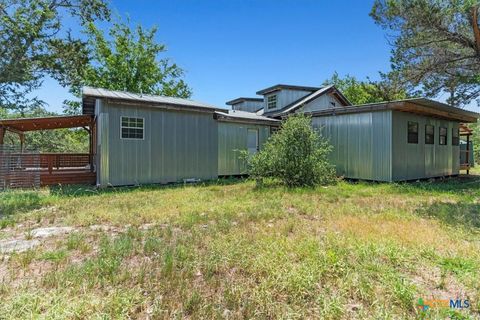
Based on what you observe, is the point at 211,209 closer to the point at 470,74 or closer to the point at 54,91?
the point at 470,74

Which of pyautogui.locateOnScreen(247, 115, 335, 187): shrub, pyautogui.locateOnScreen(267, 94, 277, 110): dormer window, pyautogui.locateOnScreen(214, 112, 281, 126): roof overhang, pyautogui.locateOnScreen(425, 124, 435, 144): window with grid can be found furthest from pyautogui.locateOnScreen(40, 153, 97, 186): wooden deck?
pyautogui.locateOnScreen(425, 124, 435, 144): window with grid

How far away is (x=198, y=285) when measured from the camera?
9.46 feet

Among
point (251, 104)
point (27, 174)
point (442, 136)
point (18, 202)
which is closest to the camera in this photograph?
point (18, 202)

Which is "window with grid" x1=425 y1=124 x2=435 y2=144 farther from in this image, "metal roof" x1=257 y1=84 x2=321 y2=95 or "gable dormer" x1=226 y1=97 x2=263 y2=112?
"gable dormer" x1=226 y1=97 x2=263 y2=112

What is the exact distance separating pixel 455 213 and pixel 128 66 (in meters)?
25.3

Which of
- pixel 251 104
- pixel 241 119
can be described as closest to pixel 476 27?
pixel 241 119

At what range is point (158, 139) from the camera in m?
10.5

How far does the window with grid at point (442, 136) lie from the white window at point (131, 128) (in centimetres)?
1342

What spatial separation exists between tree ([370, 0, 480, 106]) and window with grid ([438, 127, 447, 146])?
2.05 m

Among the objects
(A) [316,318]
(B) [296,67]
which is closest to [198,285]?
(A) [316,318]

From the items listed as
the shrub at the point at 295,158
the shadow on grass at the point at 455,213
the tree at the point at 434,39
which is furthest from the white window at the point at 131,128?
the tree at the point at 434,39

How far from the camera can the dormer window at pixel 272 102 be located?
1764 centimetres

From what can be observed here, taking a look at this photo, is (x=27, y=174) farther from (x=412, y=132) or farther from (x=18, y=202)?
(x=412, y=132)

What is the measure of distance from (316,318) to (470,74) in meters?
14.1
